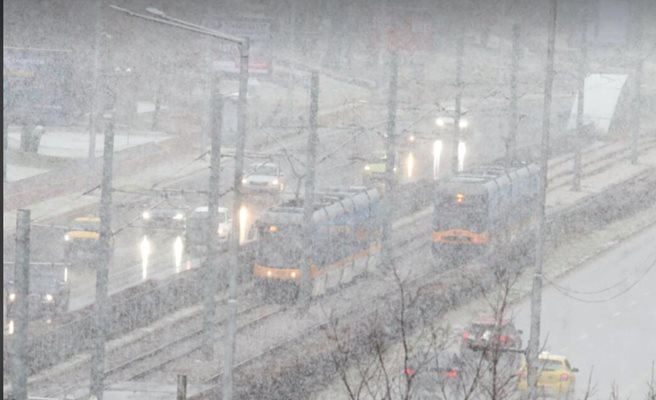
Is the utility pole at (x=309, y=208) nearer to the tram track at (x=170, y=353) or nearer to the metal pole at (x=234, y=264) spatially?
the tram track at (x=170, y=353)

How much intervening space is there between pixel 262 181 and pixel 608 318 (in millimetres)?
8084

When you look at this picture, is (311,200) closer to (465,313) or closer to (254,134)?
(465,313)

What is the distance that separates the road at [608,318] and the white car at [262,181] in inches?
226

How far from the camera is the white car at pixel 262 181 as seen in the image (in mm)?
25094

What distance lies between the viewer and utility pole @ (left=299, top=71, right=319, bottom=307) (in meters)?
16.8

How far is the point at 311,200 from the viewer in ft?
55.6

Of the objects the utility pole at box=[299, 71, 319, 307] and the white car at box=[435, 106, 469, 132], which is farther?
the white car at box=[435, 106, 469, 132]

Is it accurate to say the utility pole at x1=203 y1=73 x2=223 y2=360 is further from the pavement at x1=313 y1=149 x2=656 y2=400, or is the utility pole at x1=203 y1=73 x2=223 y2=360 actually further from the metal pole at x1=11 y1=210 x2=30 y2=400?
the metal pole at x1=11 y1=210 x2=30 y2=400

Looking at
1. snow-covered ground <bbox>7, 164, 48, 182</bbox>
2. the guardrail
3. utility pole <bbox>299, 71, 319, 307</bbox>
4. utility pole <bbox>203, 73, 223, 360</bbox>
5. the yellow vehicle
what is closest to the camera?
utility pole <bbox>203, 73, 223, 360</bbox>

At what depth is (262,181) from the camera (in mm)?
25344

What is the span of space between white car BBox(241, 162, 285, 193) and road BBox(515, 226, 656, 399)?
5.75 m

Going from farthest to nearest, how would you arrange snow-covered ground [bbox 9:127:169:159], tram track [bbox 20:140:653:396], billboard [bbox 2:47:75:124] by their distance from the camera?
snow-covered ground [bbox 9:127:169:159], billboard [bbox 2:47:75:124], tram track [bbox 20:140:653:396]

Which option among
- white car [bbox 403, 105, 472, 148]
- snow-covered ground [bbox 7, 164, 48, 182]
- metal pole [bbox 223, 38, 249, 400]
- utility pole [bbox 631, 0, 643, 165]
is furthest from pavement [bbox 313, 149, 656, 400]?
snow-covered ground [bbox 7, 164, 48, 182]

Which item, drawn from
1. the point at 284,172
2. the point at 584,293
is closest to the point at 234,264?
the point at 584,293
